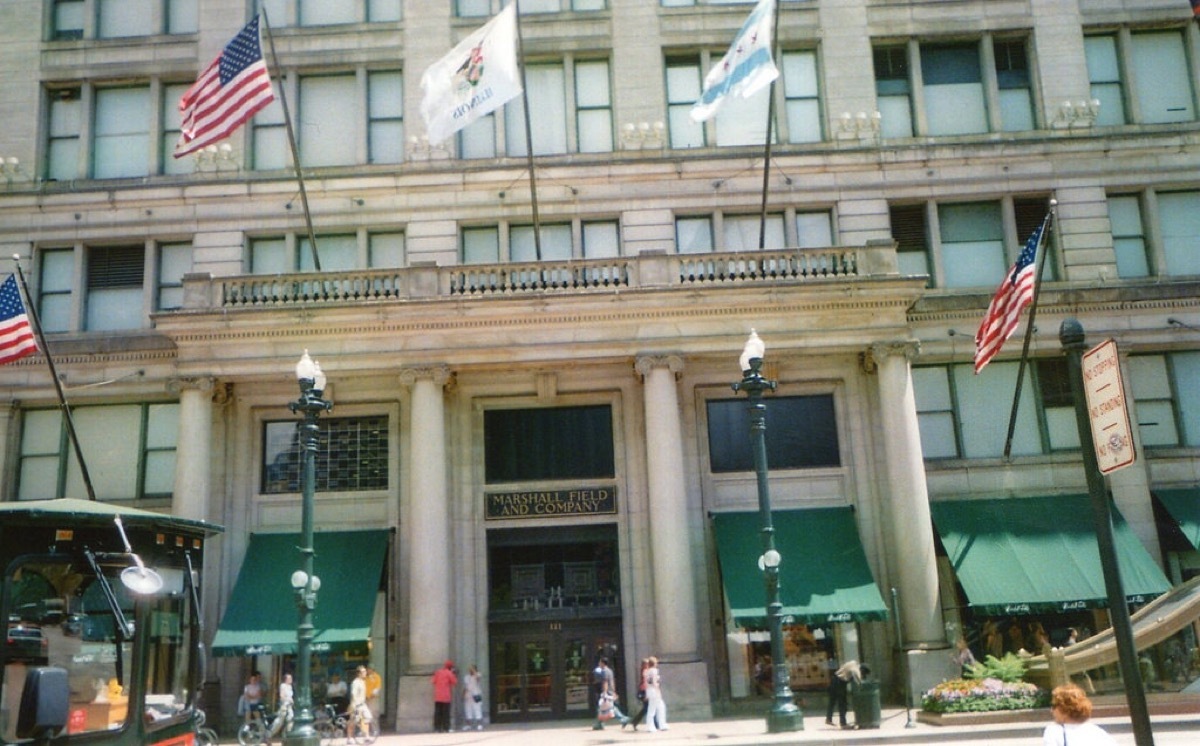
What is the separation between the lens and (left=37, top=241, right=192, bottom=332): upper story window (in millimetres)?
30734

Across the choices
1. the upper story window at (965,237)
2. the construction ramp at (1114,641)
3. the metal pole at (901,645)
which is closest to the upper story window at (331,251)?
the upper story window at (965,237)

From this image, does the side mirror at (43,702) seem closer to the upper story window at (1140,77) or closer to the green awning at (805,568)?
the green awning at (805,568)

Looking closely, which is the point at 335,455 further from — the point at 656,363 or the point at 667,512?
the point at 667,512

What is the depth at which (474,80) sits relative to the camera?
84.3ft

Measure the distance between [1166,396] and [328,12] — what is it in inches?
1061

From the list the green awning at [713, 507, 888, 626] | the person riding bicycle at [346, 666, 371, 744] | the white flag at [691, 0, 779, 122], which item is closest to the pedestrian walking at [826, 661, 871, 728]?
the green awning at [713, 507, 888, 626]

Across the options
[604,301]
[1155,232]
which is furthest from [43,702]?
[1155,232]

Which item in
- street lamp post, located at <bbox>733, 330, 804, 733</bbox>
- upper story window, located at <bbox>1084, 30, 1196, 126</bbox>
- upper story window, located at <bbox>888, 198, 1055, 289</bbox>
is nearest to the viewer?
street lamp post, located at <bbox>733, 330, 804, 733</bbox>

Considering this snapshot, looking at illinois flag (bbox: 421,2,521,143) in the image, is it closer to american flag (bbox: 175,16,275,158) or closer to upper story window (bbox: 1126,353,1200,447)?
american flag (bbox: 175,16,275,158)

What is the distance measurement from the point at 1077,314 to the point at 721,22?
13.3 meters

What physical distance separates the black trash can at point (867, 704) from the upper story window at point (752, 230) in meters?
13.3

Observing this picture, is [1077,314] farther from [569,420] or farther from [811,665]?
[569,420]

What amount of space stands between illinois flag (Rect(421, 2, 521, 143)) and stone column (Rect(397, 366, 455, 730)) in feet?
20.6

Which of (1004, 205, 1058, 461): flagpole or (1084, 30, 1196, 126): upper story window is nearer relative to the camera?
(1004, 205, 1058, 461): flagpole
